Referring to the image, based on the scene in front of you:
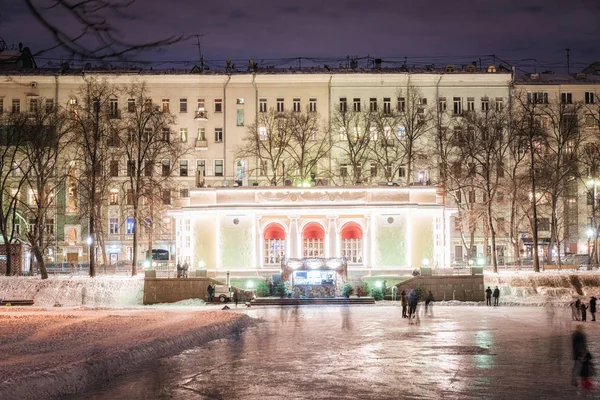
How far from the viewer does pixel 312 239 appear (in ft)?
224

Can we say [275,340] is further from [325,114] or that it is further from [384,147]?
[325,114]

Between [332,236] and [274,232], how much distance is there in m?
4.42

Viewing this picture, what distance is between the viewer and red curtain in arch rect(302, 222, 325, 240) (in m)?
68.0

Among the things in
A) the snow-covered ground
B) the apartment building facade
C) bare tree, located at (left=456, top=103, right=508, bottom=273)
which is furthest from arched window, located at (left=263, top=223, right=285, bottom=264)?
the apartment building facade

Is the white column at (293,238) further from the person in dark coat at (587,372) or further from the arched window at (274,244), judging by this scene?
the person in dark coat at (587,372)

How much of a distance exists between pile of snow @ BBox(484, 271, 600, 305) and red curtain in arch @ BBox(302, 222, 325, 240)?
12.6 m

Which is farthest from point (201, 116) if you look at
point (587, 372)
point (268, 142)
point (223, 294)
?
point (587, 372)

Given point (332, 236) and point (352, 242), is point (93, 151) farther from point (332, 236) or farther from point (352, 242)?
point (352, 242)

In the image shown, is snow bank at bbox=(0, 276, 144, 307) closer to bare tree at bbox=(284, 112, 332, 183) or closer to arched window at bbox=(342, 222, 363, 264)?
arched window at bbox=(342, 222, 363, 264)

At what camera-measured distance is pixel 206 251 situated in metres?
68.1

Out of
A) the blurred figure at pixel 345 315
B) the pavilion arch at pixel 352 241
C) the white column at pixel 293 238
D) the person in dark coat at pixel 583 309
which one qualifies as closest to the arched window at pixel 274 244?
the white column at pixel 293 238

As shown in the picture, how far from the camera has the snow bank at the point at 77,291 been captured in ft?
211

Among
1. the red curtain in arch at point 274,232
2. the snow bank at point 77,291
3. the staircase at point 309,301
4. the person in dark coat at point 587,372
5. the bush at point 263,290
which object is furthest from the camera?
the red curtain in arch at point 274,232

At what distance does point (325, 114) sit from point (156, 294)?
34521mm
